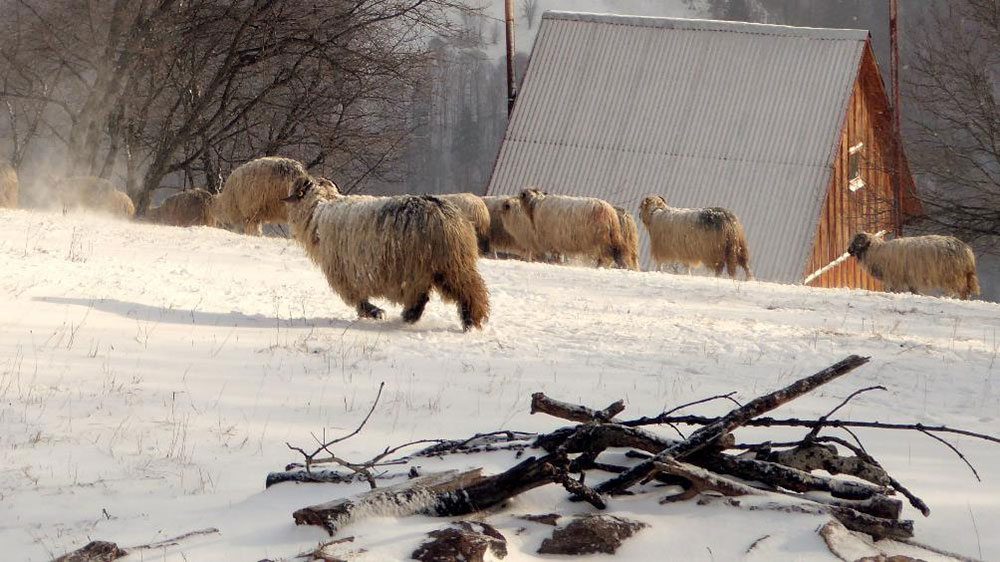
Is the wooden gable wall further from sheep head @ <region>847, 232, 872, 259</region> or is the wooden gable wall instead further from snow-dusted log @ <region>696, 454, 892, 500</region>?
snow-dusted log @ <region>696, 454, 892, 500</region>

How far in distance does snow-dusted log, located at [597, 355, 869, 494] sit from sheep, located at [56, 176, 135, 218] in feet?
58.3

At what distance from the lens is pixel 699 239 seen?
19828 mm

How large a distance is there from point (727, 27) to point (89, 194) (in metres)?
14.9

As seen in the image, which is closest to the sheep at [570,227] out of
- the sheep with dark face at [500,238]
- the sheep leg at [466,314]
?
the sheep with dark face at [500,238]

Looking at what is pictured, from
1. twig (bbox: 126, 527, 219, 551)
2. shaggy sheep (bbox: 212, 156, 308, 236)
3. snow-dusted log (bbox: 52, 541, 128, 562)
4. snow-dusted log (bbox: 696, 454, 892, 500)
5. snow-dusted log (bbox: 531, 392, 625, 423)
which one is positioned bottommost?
twig (bbox: 126, 527, 219, 551)

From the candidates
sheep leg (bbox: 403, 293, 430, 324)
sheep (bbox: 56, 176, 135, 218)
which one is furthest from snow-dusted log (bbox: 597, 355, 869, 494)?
sheep (bbox: 56, 176, 135, 218)

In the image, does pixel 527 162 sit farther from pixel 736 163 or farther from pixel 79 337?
pixel 79 337

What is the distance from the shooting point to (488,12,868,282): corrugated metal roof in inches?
993

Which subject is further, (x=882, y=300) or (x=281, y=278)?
(x=882, y=300)

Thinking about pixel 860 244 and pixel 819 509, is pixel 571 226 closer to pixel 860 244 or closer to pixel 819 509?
pixel 860 244

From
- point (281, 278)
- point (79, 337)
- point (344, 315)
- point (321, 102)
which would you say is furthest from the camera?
point (321, 102)

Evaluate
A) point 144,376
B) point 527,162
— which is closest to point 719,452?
point 144,376

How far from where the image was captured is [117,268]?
1147cm

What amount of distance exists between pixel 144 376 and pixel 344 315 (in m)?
3.34
